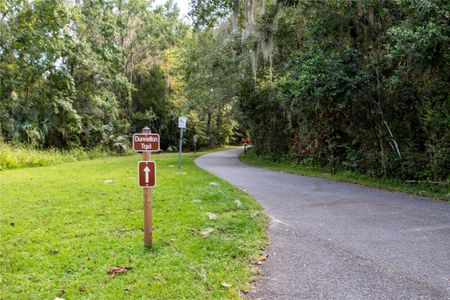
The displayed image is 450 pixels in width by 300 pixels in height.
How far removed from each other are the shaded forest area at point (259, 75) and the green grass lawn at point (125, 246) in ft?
16.3

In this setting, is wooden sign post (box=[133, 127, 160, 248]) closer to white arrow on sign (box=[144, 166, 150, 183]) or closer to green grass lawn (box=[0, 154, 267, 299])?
white arrow on sign (box=[144, 166, 150, 183])

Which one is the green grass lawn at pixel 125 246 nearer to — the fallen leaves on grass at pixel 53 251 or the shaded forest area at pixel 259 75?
the fallen leaves on grass at pixel 53 251

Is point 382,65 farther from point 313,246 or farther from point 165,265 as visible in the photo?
point 165,265

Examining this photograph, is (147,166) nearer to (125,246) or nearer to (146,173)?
(146,173)

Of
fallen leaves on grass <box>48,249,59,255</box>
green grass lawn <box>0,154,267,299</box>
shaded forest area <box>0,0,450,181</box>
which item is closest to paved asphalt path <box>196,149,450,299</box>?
green grass lawn <box>0,154,267,299</box>

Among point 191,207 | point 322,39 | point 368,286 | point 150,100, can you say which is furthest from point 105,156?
point 368,286

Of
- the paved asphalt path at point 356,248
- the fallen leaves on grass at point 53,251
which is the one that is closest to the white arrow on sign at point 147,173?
the fallen leaves on grass at point 53,251

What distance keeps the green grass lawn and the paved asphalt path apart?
0.35 m

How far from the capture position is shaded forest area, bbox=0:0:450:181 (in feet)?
29.5

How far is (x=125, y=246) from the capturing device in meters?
4.32

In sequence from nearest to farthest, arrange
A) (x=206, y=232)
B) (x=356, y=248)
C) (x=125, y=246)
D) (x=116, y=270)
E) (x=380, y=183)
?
1. (x=116, y=270)
2. (x=125, y=246)
3. (x=356, y=248)
4. (x=206, y=232)
5. (x=380, y=183)

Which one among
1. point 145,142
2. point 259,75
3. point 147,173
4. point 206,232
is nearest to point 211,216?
point 206,232

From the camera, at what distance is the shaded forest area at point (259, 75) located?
354 inches

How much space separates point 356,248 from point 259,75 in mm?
13186
